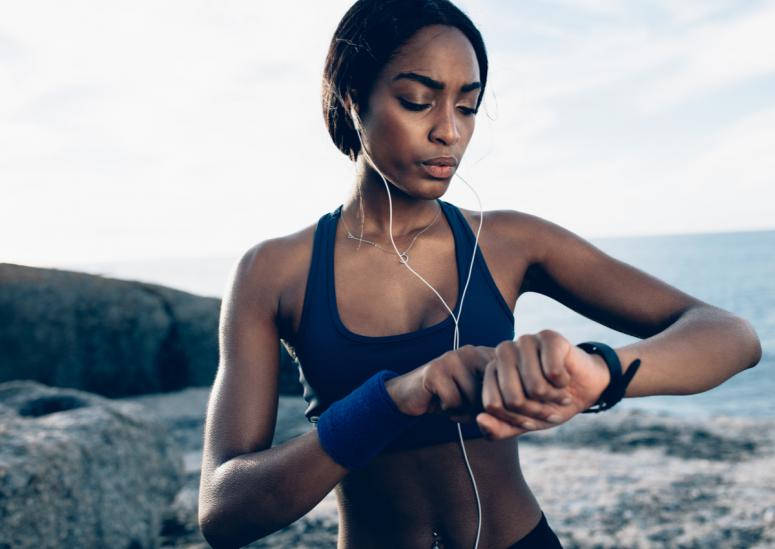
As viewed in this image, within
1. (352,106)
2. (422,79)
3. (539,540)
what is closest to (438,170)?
(422,79)

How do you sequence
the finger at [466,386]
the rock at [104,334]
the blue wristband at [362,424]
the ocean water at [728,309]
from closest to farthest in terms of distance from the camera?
the finger at [466,386] < the blue wristband at [362,424] < the rock at [104,334] < the ocean water at [728,309]

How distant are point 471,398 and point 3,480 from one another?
118 inches

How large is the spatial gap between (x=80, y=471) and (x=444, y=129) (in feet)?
10.4

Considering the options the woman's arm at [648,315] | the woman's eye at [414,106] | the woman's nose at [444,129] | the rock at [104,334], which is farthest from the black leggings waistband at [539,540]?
the rock at [104,334]

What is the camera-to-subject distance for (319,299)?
2.14 metres

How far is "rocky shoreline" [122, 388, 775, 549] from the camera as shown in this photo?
524cm

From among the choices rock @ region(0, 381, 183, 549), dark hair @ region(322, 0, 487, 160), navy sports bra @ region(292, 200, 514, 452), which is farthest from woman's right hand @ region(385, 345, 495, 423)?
rock @ region(0, 381, 183, 549)

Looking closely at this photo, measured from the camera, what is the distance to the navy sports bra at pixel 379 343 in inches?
81.5

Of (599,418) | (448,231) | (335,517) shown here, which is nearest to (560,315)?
(599,418)

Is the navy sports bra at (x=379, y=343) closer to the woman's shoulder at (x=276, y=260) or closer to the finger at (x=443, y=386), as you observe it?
the woman's shoulder at (x=276, y=260)

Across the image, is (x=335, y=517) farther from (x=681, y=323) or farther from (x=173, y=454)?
(x=681, y=323)

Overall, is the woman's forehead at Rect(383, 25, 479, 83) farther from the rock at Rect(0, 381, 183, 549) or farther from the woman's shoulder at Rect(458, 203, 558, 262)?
the rock at Rect(0, 381, 183, 549)

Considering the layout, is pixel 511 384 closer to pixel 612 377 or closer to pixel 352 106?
pixel 612 377

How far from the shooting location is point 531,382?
1421 millimetres
